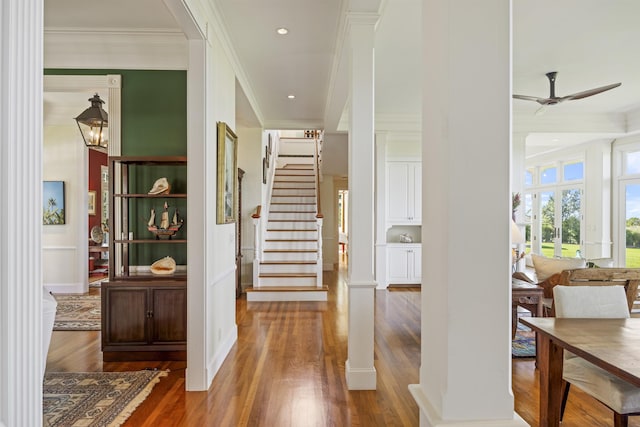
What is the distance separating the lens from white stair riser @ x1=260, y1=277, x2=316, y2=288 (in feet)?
19.8

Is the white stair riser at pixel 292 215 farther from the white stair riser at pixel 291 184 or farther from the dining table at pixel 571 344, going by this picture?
the dining table at pixel 571 344

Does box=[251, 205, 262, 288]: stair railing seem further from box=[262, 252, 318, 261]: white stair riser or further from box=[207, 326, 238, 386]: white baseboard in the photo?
box=[207, 326, 238, 386]: white baseboard

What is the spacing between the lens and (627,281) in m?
3.58

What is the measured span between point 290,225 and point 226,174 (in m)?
4.18

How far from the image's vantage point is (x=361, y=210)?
9.40 feet

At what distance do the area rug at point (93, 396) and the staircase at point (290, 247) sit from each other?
9.18 feet

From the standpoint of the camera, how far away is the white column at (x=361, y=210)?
2846 millimetres

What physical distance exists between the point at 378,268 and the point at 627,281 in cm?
377

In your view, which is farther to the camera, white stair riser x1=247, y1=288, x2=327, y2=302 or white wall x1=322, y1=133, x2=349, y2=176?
white wall x1=322, y1=133, x2=349, y2=176

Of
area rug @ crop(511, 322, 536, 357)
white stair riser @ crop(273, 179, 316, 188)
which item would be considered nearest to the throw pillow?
area rug @ crop(511, 322, 536, 357)

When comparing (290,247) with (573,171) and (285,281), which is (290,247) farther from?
(573,171)

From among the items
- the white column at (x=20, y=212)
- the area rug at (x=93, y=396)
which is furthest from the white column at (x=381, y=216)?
the white column at (x=20, y=212)

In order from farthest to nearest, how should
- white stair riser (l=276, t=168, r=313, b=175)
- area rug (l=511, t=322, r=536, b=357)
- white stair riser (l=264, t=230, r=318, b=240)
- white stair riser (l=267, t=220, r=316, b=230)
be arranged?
white stair riser (l=276, t=168, r=313, b=175)
white stair riser (l=267, t=220, r=316, b=230)
white stair riser (l=264, t=230, r=318, b=240)
area rug (l=511, t=322, r=536, b=357)

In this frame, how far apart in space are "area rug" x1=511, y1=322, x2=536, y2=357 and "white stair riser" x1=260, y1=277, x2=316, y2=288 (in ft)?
10.0
